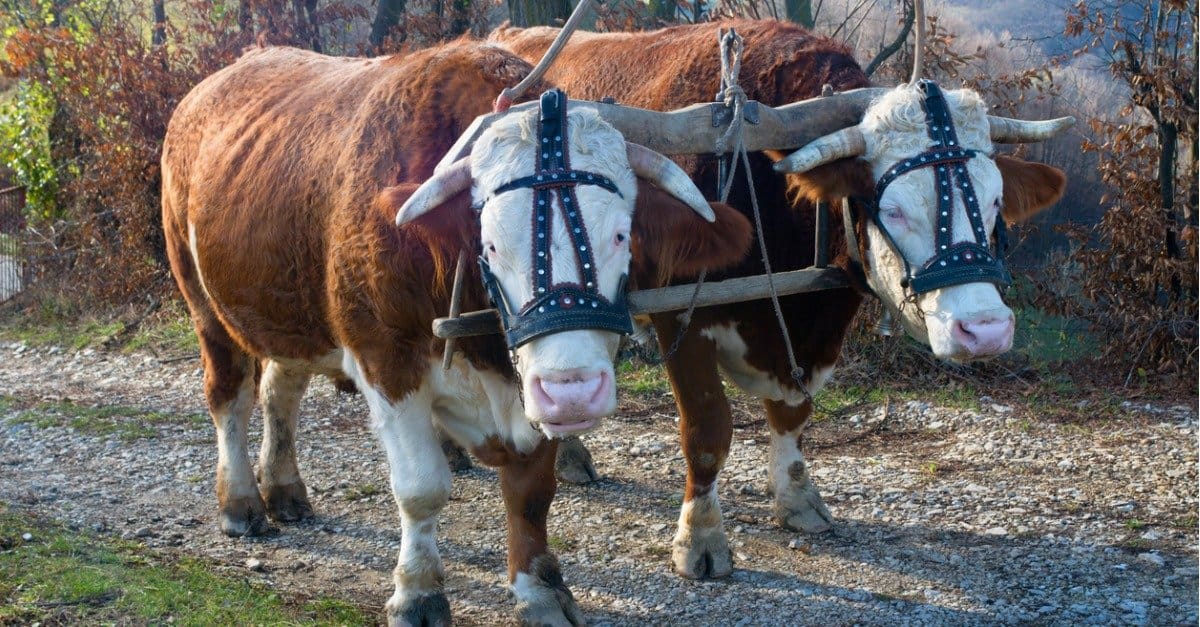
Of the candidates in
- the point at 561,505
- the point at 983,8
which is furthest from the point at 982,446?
the point at 983,8

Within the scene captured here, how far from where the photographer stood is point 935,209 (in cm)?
373

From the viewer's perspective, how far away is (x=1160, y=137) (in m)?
7.47

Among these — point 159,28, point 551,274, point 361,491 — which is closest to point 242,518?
point 361,491

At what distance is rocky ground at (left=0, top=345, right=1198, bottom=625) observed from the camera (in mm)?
4219

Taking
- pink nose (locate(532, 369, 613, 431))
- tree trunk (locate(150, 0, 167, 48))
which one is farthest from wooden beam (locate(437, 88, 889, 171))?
tree trunk (locate(150, 0, 167, 48))

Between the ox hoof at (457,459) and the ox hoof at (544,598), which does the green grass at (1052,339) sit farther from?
the ox hoof at (544,598)

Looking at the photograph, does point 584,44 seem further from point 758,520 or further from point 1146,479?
point 1146,479

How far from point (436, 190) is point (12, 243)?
39.1 feet

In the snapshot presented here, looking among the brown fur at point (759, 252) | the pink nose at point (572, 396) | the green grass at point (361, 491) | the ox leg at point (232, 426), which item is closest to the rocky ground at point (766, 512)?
the green grass at point (361, 491)

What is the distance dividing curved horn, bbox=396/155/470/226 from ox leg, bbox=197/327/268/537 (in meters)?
2.41

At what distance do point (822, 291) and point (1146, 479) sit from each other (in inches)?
89.4

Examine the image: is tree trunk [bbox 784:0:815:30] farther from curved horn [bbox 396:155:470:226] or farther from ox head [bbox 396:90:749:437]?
curved horn [bbox 396:155:470:226]

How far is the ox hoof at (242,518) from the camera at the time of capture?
5059mm

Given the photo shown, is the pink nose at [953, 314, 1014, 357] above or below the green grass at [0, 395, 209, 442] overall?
above
